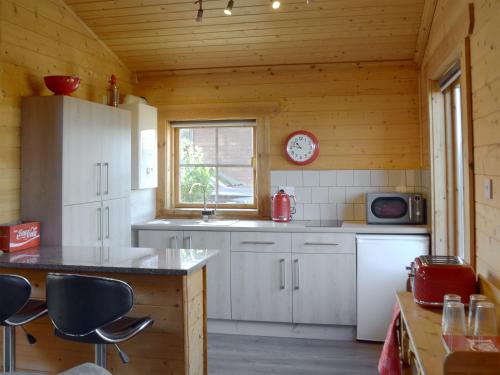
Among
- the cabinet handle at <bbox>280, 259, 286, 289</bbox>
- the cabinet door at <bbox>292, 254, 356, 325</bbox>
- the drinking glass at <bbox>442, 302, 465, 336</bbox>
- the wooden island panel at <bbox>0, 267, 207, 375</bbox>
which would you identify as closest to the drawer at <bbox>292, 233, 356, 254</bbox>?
the cabinet door at <bbox>292, 254, 356, 325</bbox>

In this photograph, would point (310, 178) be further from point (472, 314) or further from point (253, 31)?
point (472, 314)

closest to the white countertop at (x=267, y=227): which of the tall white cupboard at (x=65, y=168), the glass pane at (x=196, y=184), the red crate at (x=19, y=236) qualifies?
the glass pane at (x=196, y=184)

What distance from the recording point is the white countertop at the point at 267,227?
152 inches

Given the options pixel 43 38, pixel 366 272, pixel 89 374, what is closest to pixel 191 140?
pixel 43 38

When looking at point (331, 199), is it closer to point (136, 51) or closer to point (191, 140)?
point (191, 140)

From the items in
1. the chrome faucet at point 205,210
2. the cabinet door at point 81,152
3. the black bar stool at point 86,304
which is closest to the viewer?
the black bar stool at point 86,304

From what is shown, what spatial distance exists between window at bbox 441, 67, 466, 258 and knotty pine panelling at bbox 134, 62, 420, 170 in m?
0.69

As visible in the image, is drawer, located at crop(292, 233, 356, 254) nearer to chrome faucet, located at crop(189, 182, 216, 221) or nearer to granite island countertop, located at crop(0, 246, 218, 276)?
chrome faucet, located at crop(189, 182, 216, 221)

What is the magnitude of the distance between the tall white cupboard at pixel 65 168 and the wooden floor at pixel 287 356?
131 cm

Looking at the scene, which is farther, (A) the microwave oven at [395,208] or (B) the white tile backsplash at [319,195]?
(B) the white tile backsplash at [319,195]

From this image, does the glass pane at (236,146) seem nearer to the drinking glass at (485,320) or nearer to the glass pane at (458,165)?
the glass pane at (458,165)

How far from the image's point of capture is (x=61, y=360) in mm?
2762

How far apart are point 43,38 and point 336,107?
2.58 meters

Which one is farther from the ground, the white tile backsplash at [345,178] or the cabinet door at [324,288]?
the white tile backsplash at [345,178]
